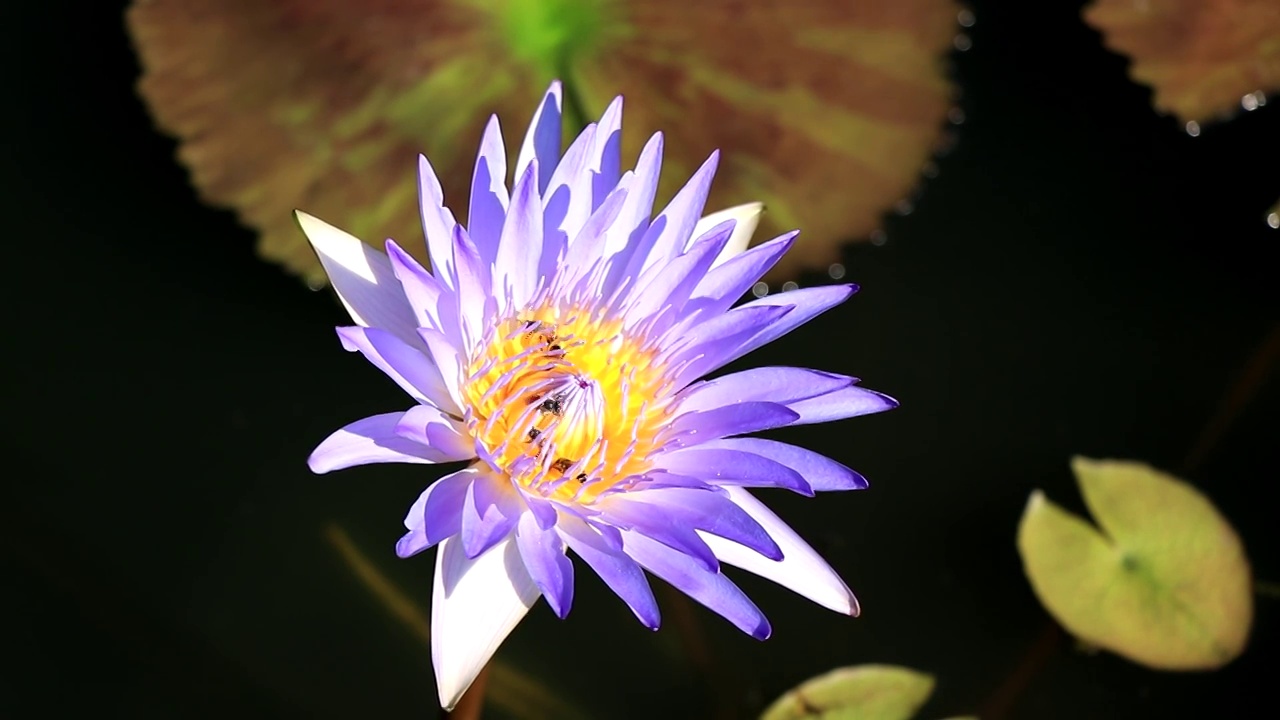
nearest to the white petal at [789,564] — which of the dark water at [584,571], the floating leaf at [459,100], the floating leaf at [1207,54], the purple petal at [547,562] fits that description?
the purple petal at [547,562]

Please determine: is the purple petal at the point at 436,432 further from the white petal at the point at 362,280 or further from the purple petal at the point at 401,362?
the white petal at the point at 362,280

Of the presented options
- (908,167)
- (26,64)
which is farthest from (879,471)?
(26,64)

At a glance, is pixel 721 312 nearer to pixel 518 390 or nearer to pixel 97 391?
pixel 518 390

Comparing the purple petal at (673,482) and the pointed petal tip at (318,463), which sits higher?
the pointed petal tip at (318,463)

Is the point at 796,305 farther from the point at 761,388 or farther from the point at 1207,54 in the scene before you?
the point at 1207,54

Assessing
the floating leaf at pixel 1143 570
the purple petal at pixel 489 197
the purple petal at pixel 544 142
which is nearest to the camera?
the purple petal at pixel 489 197

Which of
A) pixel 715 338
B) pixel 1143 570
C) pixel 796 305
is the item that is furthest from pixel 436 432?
pixel 1143 570

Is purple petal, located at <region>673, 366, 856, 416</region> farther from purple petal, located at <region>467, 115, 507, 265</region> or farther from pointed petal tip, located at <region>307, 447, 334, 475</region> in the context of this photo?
pointed petal tip, located at <region>307, 447, 334, 475</region>
